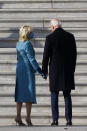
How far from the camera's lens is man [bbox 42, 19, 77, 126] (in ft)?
26.7

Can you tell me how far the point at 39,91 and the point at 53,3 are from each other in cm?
478

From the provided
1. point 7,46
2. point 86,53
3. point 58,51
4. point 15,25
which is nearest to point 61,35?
point 58,51

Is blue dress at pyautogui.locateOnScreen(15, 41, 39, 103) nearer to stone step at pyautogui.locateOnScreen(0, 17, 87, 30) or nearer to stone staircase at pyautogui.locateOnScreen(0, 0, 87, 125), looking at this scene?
stone staircase at pyautogui.locateOnScreen(0, 0, 87, 125)

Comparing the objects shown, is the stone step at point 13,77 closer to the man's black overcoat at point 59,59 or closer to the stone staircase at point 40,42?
the stone staircase at point 40,42

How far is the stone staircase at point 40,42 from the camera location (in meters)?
9.90

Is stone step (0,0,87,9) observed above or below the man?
above

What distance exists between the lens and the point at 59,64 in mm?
8148

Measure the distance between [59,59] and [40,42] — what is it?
347 centimetres

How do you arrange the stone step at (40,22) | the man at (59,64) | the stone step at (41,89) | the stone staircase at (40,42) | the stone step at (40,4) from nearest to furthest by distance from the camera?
the man at (59,64) < the stone staircase at (40,42) < the stone step at (41,89) < the stone step at (40,22) < the stone step at (40,4)

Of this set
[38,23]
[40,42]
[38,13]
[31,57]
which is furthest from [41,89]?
[38,13]

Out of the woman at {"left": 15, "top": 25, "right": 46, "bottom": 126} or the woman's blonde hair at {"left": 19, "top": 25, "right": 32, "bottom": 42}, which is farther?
the woman at {"left": 15, "top": 25, "right": 46, "bottom": 126}

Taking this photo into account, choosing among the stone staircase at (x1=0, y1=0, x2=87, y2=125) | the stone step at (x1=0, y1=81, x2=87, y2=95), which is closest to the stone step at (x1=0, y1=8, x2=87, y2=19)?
the stone staircase at (x1=0, y1=0, x2=87, y2=125)

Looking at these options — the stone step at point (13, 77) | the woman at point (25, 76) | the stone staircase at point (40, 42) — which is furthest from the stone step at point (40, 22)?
the woman at point (25, 76)

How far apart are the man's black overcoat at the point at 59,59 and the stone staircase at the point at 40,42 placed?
65.8 inches
